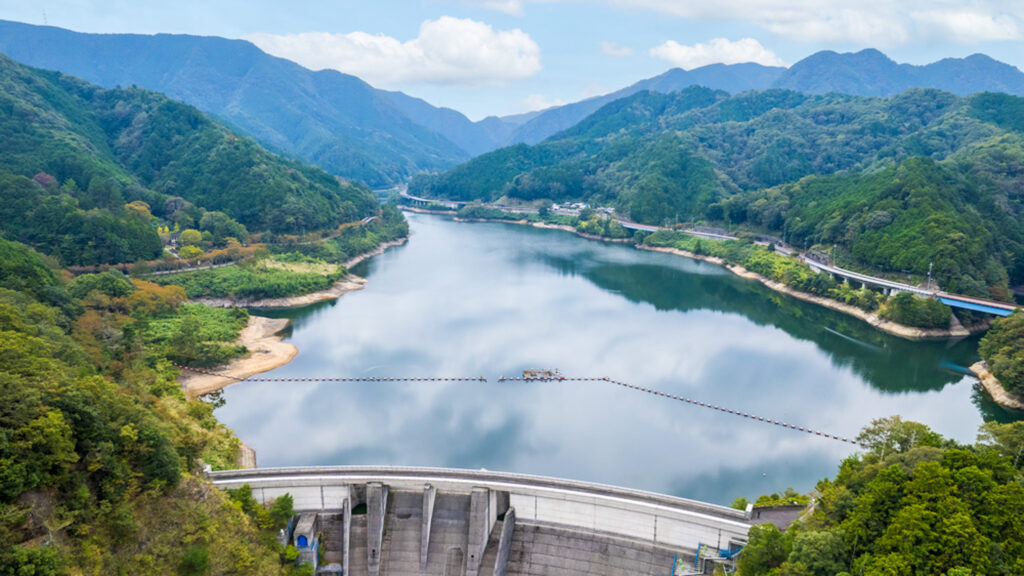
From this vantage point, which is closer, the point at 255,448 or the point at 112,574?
the point at 112,574

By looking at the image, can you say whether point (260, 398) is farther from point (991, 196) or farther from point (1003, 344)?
point (991, 196)

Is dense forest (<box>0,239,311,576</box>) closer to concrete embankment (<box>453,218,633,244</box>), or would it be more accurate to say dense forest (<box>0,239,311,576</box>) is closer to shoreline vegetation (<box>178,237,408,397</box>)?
shoreline vegetation (<box>178,237,408,397</box>)

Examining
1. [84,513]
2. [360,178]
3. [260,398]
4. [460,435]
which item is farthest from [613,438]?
[360,178]

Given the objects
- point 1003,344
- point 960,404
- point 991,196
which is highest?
point 991,196

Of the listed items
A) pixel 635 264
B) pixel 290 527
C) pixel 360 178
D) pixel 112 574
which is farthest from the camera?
pixel 360 178

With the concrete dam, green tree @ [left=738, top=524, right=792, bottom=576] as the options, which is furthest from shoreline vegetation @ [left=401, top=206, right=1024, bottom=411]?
green tree @ [left=738, top=524, right=792, bottom=576]

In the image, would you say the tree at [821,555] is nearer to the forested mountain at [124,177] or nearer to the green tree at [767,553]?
the green tree at [767,553]

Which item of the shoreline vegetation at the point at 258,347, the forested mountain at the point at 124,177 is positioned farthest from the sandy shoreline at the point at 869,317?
the forested mountain at the point at 124,177
